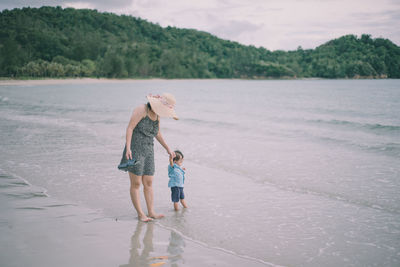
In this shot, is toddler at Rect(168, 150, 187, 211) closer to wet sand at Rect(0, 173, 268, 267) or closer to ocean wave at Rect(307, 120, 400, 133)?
wet sand at Rect(0, 173, 268, 267)

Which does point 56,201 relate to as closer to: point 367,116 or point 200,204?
point 200,204

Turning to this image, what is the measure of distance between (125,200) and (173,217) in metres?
1.14

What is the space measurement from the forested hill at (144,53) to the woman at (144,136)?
85762 millimetres

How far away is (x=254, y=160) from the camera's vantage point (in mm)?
9672

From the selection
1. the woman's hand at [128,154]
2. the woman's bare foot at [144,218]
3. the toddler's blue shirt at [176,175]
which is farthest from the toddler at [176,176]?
the woman's hand at [128,154]

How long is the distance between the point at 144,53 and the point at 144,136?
135271 mm

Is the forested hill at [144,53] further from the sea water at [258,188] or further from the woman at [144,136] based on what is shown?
the woman at [144,136]

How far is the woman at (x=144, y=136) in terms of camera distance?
15.6ft

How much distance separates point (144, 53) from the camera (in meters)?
135

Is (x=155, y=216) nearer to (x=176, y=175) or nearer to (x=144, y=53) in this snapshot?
(x=176, y=175)

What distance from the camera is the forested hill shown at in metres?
103

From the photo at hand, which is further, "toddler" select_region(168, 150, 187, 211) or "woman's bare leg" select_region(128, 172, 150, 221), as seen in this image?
"toddler" select_region(168, 150, 187, 211)

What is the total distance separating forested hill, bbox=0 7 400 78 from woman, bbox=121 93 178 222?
281 feet

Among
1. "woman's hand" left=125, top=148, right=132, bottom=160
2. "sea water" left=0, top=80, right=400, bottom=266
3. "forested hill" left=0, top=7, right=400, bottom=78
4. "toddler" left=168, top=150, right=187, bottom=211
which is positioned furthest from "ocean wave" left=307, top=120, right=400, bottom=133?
"forested hill" left=0, top=7, right=400, bottom=78
